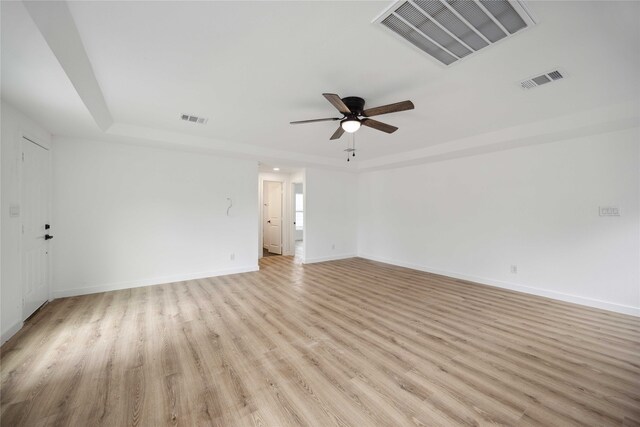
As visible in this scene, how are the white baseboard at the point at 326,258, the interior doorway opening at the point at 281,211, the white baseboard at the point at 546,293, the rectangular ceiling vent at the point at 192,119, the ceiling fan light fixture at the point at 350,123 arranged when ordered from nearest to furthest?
1. the ceiling fan light fixture at the point at 350,123
2. the white baseboard at the point at 546,293
3. the rectangular ceiling vent at the point at 192,119
4. the white baseboard at the point at 326,258
5. the interior doorway opening at the point at 281,211

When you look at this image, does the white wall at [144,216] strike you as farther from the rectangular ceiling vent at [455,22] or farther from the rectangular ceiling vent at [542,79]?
the rectangular ceiling vent at [542,79]

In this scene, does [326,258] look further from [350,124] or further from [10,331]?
[10,331]

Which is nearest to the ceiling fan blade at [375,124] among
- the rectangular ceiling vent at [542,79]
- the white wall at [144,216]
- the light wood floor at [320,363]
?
the rectangular ceiling vent at [542,79]

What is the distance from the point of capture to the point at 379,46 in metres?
2.01

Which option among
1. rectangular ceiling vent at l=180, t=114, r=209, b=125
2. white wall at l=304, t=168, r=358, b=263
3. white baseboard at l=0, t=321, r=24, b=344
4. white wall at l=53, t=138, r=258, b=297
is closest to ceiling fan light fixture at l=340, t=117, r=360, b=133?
rectangular ceiling vent at l=180, t=114, r=209, b=125

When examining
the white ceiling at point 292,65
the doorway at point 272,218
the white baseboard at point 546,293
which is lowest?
the white baseboard at point 546,293

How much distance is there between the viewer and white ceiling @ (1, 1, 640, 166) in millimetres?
1684

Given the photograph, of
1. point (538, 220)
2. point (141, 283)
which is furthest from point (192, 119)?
point (538, 220)

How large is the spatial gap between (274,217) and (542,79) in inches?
264

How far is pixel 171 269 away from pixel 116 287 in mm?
814

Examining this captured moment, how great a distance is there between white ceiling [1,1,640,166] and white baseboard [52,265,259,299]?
2382 millimetres

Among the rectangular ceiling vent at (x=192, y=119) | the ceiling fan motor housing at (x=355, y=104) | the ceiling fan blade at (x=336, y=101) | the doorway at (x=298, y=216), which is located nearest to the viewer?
the ceiling fan blade at (x=336, y=101)

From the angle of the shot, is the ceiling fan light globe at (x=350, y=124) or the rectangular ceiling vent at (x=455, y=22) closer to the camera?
the rectangular ceiling vent at (x=455, y=22)

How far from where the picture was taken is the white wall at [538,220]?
339 cm
